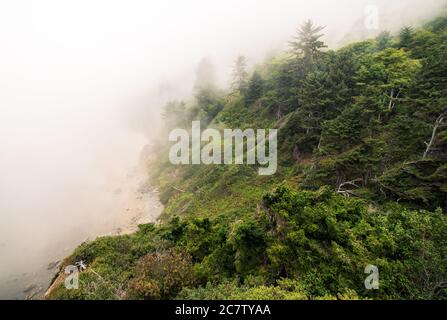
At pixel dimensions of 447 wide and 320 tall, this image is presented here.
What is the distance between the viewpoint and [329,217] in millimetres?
14305

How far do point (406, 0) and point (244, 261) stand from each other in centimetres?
6508

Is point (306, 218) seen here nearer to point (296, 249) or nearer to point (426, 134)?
point (296, 249)

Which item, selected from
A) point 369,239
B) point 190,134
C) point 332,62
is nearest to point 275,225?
point 369,239

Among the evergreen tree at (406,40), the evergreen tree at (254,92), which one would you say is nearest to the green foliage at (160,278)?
the evergreen tree at (406,40)

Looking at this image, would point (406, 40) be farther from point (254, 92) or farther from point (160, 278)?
point (160, 278)

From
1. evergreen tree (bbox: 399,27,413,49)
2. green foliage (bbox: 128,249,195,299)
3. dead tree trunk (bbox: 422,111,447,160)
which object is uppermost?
evergreen tree (bbox: 399,27,413,49)

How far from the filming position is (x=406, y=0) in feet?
188

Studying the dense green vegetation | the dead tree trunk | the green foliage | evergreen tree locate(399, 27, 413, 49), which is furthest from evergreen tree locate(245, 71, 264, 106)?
the green foliage

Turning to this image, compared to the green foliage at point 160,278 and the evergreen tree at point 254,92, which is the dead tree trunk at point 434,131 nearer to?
the green foliage at point 160,278

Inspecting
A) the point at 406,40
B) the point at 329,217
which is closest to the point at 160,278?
the point at 329,217

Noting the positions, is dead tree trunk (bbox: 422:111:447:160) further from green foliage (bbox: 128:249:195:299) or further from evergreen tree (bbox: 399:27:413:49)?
evergreen tree (bbox: 399:27:413:49)

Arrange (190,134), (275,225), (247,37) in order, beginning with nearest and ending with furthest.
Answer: (275,225), (190,134), (247,37)

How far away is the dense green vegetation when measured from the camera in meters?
12.3

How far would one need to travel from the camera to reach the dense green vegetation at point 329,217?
12.3 meters
